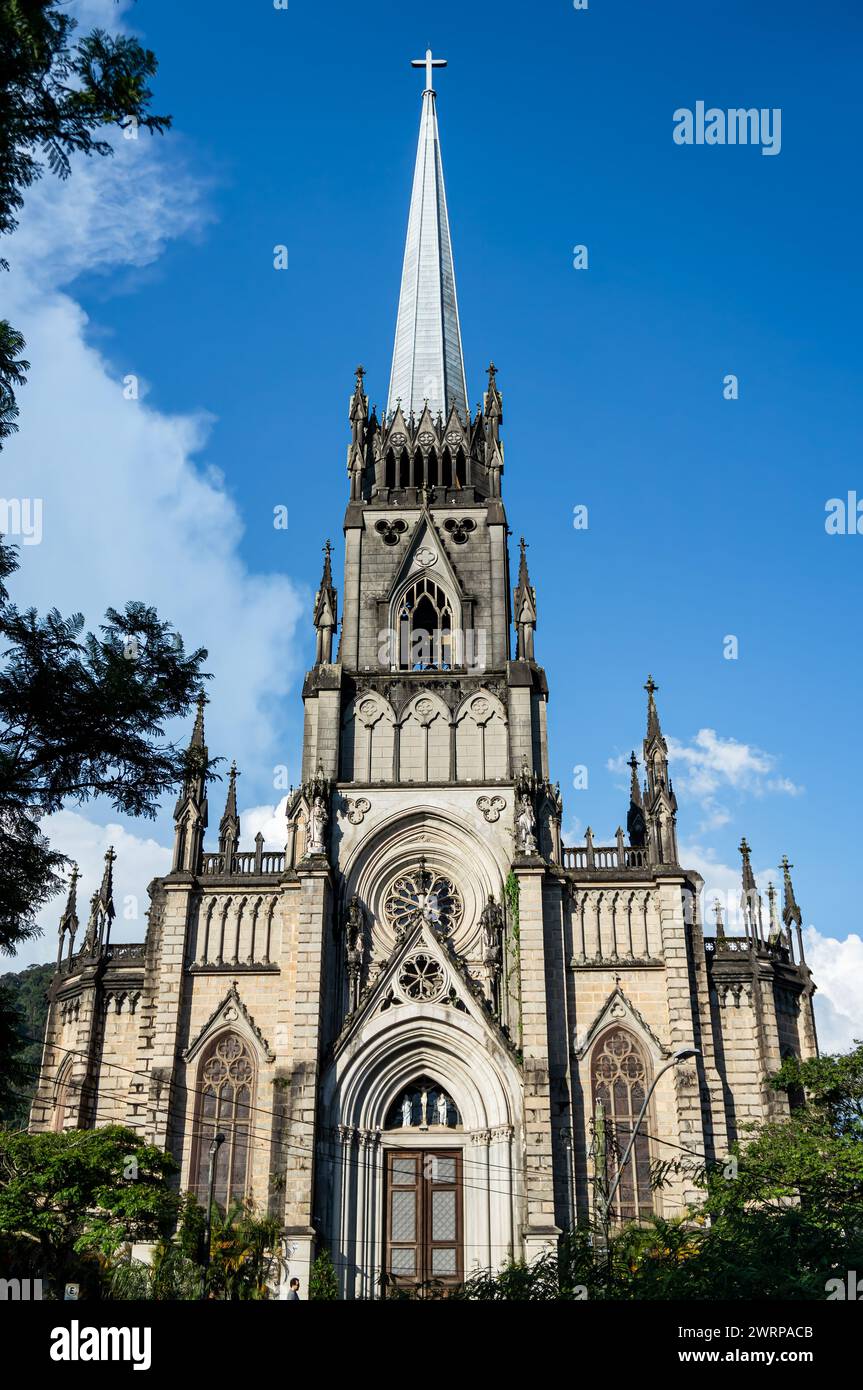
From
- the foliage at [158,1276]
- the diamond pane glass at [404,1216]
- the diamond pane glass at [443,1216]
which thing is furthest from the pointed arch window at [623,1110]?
the foliage at [158,1276]

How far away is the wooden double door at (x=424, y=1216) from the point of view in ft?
107

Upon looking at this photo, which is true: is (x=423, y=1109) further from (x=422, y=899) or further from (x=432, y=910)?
(x=422, y=899)

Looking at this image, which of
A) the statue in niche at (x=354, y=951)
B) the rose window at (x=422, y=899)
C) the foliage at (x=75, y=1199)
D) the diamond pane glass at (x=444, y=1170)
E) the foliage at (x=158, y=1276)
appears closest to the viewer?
the foliage at (x=158, y=1276)

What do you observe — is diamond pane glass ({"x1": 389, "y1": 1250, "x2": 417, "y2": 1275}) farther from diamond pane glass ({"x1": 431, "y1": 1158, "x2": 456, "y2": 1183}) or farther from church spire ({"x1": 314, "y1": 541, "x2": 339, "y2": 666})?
church spire ({"x1": 314, "y1": 541, "x2": 339, "y2": 666})

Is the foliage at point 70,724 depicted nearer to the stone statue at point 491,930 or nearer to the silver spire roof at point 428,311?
the stone statue at point 491,930

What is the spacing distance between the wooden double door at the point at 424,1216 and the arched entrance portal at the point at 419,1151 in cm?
3

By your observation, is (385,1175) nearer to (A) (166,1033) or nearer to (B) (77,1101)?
(A) (166,1033)

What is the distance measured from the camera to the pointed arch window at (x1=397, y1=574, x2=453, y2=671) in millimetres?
41750

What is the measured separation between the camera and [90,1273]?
28.2m

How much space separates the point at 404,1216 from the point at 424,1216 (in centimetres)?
55

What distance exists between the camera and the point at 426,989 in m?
34.8

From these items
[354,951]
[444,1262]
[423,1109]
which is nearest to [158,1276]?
[444,1262]
